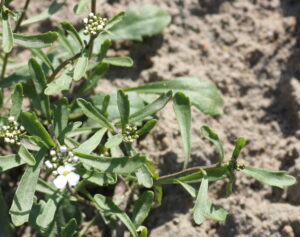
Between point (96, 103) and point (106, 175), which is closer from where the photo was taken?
point (106, 175)

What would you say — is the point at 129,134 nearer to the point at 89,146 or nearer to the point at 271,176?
the point at 89,146

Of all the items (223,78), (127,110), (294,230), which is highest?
(127,110)

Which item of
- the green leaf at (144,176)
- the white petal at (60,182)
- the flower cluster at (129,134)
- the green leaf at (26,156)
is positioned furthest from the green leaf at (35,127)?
the green leaf at (144,176)

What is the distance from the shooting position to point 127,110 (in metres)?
3.54

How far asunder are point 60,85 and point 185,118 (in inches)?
35.6

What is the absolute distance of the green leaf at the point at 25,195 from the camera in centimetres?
332

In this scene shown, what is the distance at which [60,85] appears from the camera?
361 centimetres

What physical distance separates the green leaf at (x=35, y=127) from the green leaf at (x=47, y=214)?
51cm

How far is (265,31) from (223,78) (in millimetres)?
655

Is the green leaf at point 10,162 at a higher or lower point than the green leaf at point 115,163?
higher

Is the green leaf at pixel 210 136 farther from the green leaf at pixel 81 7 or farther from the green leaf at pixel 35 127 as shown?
the green leaf at pixel 81 7

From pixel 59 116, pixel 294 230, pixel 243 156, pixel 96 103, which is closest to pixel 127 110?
pixel 59 116

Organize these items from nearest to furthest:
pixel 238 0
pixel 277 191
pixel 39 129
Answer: pixel 39 129, pixel 277 191, pixel 238 0

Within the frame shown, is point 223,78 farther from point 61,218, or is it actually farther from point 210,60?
point 61,218
